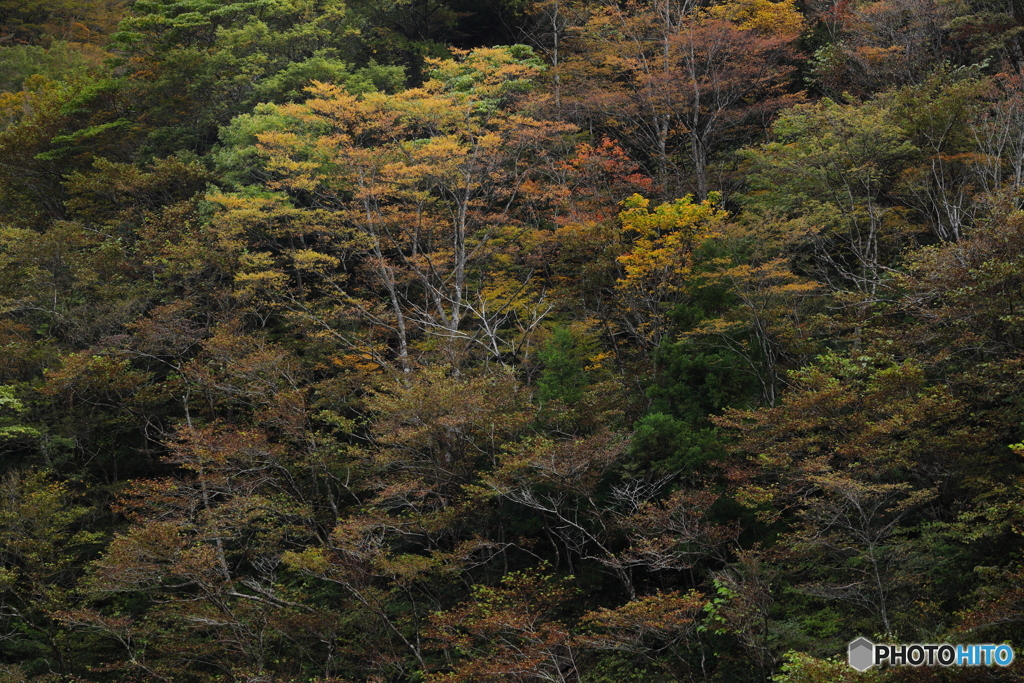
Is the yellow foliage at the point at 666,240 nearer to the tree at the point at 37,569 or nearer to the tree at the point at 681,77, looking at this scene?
the tree at the point at 681,77

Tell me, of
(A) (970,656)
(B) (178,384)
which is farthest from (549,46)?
(A) (970,656)

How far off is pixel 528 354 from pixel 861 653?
10.1 m

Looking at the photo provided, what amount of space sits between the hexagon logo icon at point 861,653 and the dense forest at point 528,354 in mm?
406

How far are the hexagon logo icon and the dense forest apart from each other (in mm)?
406

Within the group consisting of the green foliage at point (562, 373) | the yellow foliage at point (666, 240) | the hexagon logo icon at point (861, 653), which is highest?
the yellow foliage at point (666, 240)

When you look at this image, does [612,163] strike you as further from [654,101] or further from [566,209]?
[654,101]

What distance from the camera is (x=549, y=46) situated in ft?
87.1

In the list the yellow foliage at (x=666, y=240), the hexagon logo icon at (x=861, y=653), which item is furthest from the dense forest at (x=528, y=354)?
the hexagon logo icon at (x=861, y=653)

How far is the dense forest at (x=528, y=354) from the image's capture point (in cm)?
1173

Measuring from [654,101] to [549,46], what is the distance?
5975 mm

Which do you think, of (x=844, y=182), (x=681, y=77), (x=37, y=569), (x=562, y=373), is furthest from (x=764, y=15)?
(x=37, y=569)

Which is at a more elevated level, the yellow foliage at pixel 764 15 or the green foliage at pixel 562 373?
the yellow foliage at pixel 764 15

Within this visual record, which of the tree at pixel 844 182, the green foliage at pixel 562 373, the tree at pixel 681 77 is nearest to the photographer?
the green foliage at pixel 562 373

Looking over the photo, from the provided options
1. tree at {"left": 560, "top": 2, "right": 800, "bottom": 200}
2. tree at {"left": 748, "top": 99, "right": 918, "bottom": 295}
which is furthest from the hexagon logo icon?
tree at {"left": 560, "top": 2, "right": 800, "bottom": 200}
